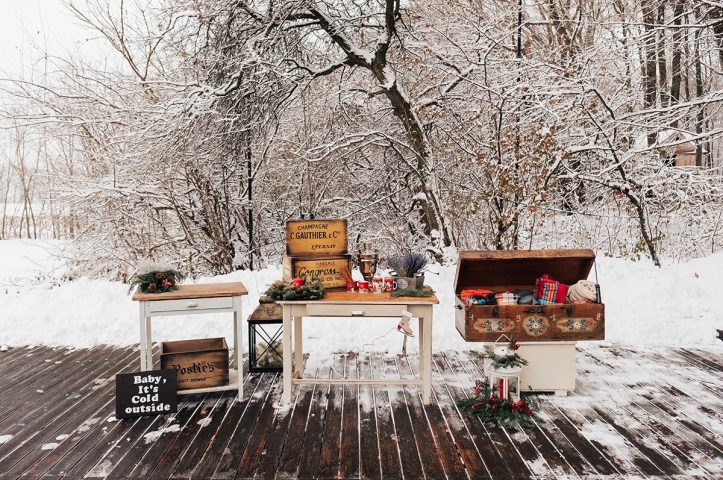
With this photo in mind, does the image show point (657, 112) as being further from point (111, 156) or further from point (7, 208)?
point (7, 208)

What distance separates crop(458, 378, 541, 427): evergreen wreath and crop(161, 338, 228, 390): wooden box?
6.23 feet

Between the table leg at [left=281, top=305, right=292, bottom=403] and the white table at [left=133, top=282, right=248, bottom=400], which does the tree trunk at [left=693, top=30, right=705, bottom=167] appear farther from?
the white table at [left=133, top=282, right=248, bottom=400]

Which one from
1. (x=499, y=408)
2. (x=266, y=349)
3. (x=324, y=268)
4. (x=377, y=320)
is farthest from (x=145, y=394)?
(x=377, y=320)

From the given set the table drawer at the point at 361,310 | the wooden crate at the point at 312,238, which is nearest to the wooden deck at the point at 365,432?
the table drawer at the point at 361,310

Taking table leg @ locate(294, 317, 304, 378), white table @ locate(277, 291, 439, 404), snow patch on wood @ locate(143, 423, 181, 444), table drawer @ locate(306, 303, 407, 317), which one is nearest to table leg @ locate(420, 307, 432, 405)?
white table @ locate(277, 291, 439, 404)

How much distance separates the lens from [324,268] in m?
4.41

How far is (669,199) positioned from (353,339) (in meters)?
5.17

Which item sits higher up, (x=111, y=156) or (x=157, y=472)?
(x=111, y=156)

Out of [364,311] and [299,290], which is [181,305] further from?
[364,311]

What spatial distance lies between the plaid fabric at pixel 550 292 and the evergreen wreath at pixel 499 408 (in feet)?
2.70

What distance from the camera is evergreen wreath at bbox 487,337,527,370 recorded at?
404 centimetres

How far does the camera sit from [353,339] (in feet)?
19.7

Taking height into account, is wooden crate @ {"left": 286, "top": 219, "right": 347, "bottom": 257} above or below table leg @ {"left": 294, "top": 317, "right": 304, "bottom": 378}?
above

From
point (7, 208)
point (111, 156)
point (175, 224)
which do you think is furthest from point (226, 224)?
point (7, 208)
